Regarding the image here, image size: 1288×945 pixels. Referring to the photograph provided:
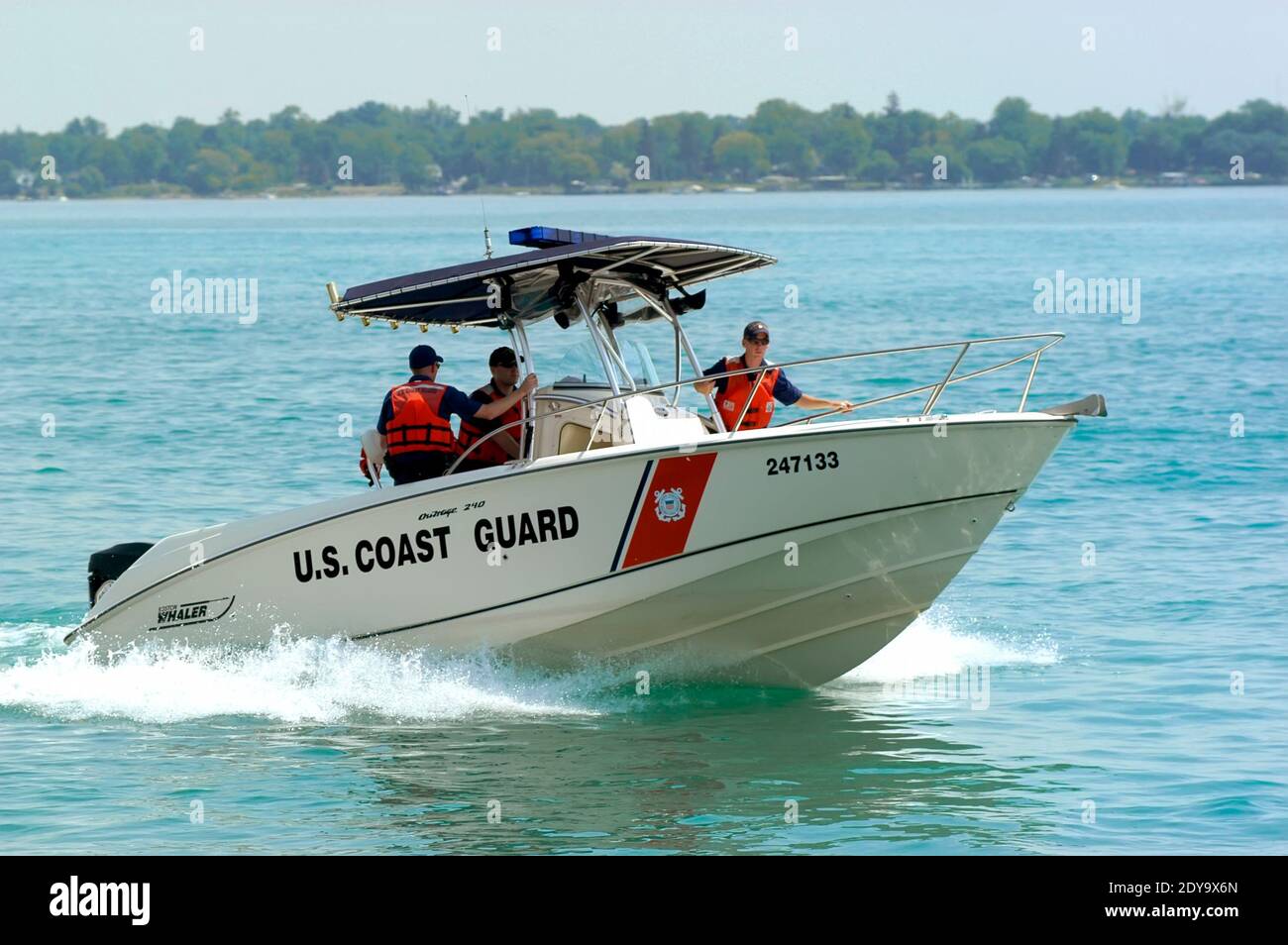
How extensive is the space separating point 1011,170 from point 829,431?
553 feet

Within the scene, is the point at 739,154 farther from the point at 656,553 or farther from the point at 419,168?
the point at 656,553

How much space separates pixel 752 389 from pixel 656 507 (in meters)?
1.13

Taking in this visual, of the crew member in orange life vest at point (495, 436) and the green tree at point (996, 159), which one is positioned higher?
the green tree at point (996, 159)

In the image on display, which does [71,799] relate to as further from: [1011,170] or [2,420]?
[1011,170]

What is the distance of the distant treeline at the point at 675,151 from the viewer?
15150cm

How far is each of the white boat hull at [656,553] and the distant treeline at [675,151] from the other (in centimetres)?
13633

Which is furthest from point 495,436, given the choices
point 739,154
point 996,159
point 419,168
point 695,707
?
point 996,159

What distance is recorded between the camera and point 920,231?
96.4 m

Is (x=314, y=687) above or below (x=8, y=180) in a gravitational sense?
below

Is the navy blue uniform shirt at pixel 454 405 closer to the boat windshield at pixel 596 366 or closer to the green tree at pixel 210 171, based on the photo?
the boat windshield at pixel 596 366

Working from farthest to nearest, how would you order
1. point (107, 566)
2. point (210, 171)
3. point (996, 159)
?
point (210, 171) < point (996, 159) < point (107, 566)

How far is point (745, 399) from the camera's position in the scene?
10.9 metres

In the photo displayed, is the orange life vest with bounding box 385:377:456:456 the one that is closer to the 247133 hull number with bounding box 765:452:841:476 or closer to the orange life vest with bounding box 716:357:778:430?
the orange life vest with bounding box 716:357:778:430
